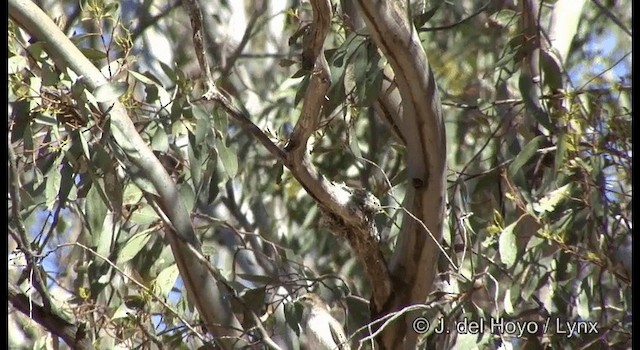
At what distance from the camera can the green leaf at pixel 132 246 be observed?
A: 8.25ft

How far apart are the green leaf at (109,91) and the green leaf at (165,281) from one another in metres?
0.59

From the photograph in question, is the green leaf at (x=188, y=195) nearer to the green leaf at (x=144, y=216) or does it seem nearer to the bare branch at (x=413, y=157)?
the green leaf at (x=144, y=216)

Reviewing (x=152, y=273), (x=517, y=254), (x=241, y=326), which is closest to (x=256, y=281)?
(x=241, y=326)

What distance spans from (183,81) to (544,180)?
86 cm

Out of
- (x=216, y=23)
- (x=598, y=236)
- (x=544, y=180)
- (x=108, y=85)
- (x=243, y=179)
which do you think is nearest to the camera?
(x=108, y=85)

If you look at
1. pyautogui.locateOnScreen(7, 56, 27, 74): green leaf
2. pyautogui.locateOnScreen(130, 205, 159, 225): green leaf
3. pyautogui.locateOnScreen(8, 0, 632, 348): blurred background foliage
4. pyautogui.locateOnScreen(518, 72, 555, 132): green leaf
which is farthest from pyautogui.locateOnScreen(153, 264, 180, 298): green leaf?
pyautogui.locateOnScreen(518, 72, 555, 132): green leaf

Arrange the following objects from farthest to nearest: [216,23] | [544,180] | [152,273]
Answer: [216,23], [152,273], [544,180]

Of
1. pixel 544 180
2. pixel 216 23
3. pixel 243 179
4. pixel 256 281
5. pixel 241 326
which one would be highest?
pixel 216 23

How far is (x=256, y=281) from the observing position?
2.54m

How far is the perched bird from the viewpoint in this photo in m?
2.44

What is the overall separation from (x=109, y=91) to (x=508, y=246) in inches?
33.0

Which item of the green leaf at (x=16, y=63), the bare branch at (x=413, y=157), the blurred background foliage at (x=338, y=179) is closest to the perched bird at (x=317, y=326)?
the blurred background foliage at (x=338, y=179)

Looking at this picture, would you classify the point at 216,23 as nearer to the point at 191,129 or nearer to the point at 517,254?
the point at 191,129

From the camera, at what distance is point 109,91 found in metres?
2.03
